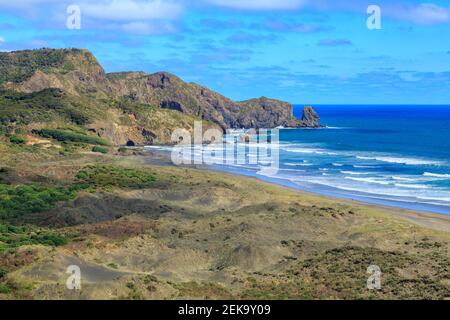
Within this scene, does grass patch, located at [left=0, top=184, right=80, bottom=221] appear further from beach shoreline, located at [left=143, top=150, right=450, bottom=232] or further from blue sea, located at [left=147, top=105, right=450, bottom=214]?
blue sea, located at [left=147, top=105, right=450, bottom=214]

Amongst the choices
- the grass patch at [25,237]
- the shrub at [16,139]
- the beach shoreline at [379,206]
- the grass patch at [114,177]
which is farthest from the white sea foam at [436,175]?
the shrub at [16,139]

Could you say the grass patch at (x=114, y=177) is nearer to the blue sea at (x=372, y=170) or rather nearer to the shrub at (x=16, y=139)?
the blue sea at (x=372, y=170)

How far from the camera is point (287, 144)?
540 feet

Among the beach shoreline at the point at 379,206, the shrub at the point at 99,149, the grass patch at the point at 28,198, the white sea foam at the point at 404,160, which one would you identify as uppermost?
the shrub at the point at 99,149

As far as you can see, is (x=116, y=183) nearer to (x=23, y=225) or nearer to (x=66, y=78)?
(x=23, y=225)

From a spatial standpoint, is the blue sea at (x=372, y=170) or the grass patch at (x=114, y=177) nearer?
the grass patch at (x=114, y=177)
